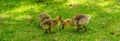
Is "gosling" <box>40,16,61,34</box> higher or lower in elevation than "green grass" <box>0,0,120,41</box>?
higher

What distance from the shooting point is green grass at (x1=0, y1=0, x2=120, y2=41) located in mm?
11109

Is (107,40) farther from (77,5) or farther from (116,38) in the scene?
(77,5)

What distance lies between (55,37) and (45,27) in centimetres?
51

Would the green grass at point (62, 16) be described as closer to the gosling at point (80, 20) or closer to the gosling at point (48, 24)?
the gosling at point (48, 24)

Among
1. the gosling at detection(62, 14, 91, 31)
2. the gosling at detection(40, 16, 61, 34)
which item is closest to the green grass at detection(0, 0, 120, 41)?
the gosling at detection(40, 16, 61, 34)

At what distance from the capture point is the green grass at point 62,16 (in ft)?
36.4

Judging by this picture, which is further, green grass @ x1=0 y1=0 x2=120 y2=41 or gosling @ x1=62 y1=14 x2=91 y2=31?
green grass @ x1=0 y1=0 x2=120 y2=41

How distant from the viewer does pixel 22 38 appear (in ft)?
36.1

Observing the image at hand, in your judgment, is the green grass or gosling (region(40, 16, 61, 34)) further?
the green grass

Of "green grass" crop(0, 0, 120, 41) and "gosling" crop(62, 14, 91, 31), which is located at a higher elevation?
"gosling" crop(62, 14, 91, 31)

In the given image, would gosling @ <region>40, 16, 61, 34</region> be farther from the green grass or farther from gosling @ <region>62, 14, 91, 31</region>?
gosling @ <region>62, 14, 91, 31</region>

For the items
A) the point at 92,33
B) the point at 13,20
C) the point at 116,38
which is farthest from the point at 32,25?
the point at 116,38

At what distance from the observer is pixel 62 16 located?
42.4ft

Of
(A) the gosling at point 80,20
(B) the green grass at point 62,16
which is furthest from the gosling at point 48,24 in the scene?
(A) the gosling at point 80,20
